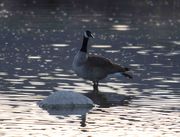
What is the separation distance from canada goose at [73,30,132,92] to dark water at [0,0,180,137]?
375mm

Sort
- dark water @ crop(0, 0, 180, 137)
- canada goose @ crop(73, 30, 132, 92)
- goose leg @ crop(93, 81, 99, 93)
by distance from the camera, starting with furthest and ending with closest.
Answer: canada goose @ crop(73, 30, 132, 92), goose leg @ crop(93, 81, 99, 93), dark water @ crop(0, 0, 180, 137)

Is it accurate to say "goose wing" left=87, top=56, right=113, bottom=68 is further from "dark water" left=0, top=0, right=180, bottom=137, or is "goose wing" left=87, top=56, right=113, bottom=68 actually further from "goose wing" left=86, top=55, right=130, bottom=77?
A: "dark water" left=0, top=0, right=180, bottom=137

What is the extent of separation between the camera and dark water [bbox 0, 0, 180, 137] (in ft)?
56.5

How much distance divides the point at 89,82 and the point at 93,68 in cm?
146

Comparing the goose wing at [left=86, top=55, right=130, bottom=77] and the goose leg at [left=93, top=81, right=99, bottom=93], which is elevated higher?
the goose wing at [left=86, top=55, right=130, bottom=77]

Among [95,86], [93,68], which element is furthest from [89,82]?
[93,68]

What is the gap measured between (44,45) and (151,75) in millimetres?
9442

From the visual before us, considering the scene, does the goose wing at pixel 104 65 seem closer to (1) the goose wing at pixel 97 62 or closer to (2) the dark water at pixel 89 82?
(1) the goose wing at pixel 97 62

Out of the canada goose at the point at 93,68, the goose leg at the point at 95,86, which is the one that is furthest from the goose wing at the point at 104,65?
the goose leg at the point at 95,86

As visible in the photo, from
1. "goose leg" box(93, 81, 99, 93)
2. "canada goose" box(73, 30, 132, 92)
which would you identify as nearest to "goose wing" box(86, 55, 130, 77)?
"canada goose" box(73, 30, 132, 92)

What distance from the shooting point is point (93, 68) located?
2264 cm

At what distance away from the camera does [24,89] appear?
21969mm

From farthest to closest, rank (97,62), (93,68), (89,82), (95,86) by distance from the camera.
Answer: (89,82) < (97,62) < (95,86) < (93,68)

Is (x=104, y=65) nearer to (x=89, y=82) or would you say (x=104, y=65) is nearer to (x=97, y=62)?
(x=97, y=62)
